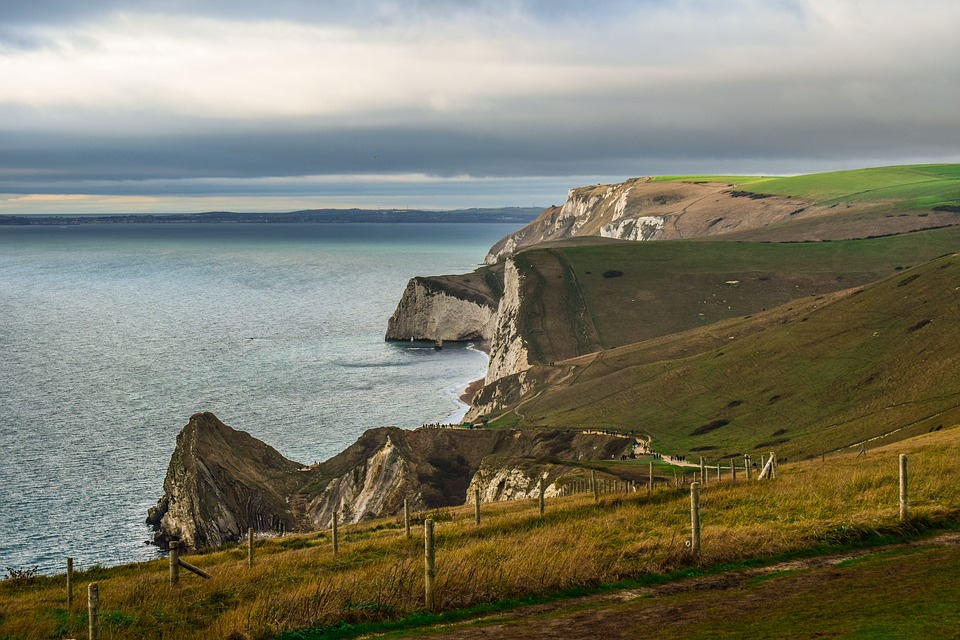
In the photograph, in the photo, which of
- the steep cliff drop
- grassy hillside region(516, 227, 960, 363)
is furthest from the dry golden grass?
grassy hillside region(516, 227, 960, 363)

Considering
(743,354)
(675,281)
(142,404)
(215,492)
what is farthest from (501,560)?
(675,281)

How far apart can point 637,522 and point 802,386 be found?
235ft

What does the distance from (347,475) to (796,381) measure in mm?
44620

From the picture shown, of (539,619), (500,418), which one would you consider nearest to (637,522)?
(539,619)

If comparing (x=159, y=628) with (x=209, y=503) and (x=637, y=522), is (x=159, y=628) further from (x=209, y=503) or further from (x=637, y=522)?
(x=209, y=503)

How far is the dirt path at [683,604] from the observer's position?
17.8 metres

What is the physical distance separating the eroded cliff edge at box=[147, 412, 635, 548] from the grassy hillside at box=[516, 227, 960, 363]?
215 feet

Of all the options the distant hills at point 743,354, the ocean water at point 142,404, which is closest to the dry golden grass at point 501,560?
the distant hills at point 743,354

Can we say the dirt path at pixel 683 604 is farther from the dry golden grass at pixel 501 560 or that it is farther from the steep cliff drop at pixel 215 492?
the steep cliff drop at pixel 215 492

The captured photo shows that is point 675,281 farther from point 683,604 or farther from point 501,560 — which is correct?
point 683,604

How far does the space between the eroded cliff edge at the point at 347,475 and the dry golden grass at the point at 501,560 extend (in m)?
A: 33.7

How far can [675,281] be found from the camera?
17788 cm

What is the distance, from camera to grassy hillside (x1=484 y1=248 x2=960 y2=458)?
7912 cm

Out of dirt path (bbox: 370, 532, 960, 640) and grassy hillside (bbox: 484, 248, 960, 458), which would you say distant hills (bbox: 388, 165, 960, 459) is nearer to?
grassy hillside (bbox: 484, 248, 960, 458)
